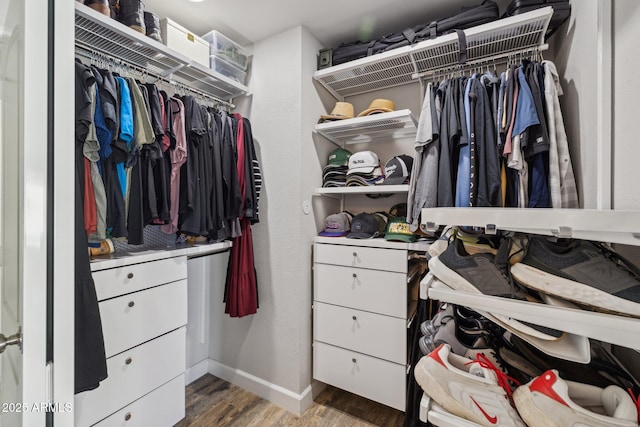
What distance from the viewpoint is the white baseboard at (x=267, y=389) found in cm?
169

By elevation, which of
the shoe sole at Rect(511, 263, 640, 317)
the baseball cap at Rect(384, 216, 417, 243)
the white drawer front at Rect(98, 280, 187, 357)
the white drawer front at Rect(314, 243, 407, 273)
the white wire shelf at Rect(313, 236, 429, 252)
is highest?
the baseball cap at Rect(384, 216, 417, 243)

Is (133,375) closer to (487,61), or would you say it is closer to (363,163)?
(363,163)

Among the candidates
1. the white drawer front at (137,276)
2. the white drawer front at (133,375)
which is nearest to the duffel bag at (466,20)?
the white drawer front at (137,276)

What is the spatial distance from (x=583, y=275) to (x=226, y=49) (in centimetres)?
201

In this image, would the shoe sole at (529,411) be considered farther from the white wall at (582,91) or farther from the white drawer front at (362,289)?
the white drawer front at (362,289)

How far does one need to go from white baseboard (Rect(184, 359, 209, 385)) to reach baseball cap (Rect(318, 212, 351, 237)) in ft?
4.39

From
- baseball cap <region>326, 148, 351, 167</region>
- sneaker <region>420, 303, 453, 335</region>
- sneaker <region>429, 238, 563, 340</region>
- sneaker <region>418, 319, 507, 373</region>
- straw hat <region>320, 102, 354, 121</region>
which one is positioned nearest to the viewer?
sneaker <region>429, 238, 563, 340</region>

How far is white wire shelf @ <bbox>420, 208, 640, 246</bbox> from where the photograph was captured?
0.47 metres

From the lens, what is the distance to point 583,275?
550 millimetres

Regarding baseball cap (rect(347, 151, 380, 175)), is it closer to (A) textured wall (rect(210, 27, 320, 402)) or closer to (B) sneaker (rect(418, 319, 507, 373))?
(A) textured wall (rect(210, 27, 320, 402))

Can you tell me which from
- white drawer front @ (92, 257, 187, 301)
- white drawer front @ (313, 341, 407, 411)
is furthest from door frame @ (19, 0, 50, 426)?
white drawer front @ (313, 341, 407, 411)

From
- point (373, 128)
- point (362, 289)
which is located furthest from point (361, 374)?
point (373, 128)

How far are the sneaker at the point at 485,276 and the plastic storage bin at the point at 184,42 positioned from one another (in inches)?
64.4

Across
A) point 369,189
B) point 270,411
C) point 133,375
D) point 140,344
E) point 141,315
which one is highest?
point 369,189
